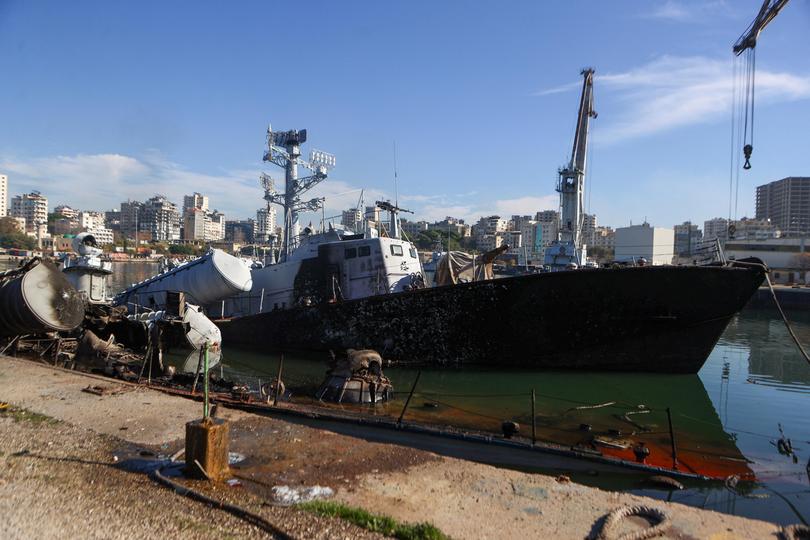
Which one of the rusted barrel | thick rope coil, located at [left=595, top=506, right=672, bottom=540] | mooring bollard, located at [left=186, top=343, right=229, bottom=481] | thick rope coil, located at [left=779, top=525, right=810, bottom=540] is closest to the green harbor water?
thick rope coil, located at [left=779, top=525, right=810, bottom=540]

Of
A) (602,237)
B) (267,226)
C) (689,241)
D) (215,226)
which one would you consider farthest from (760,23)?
(215,226)

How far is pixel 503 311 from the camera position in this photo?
15.3 meters

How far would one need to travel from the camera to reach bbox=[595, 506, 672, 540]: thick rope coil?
4.44m

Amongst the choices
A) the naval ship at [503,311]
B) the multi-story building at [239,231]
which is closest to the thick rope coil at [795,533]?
the naval ship at [503,311]

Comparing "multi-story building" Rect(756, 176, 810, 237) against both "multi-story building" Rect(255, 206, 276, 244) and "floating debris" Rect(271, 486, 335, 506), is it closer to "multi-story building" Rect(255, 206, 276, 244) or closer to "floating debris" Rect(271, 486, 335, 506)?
"multi-story building" Rect(255, 206, 276, 244)

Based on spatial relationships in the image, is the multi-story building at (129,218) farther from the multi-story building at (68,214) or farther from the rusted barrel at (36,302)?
the rusted barrel at (36,302)

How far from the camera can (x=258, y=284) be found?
21.4 m

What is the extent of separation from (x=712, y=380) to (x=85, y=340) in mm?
18417

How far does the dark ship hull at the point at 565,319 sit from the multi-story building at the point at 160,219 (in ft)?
527

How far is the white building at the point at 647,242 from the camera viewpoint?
2916 cm

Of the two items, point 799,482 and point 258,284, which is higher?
point 258,284

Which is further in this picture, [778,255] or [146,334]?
→ [778,255]

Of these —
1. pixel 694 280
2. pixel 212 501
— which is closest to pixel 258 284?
pixel 694 280

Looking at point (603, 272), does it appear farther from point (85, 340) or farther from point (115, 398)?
point (85, 340)
